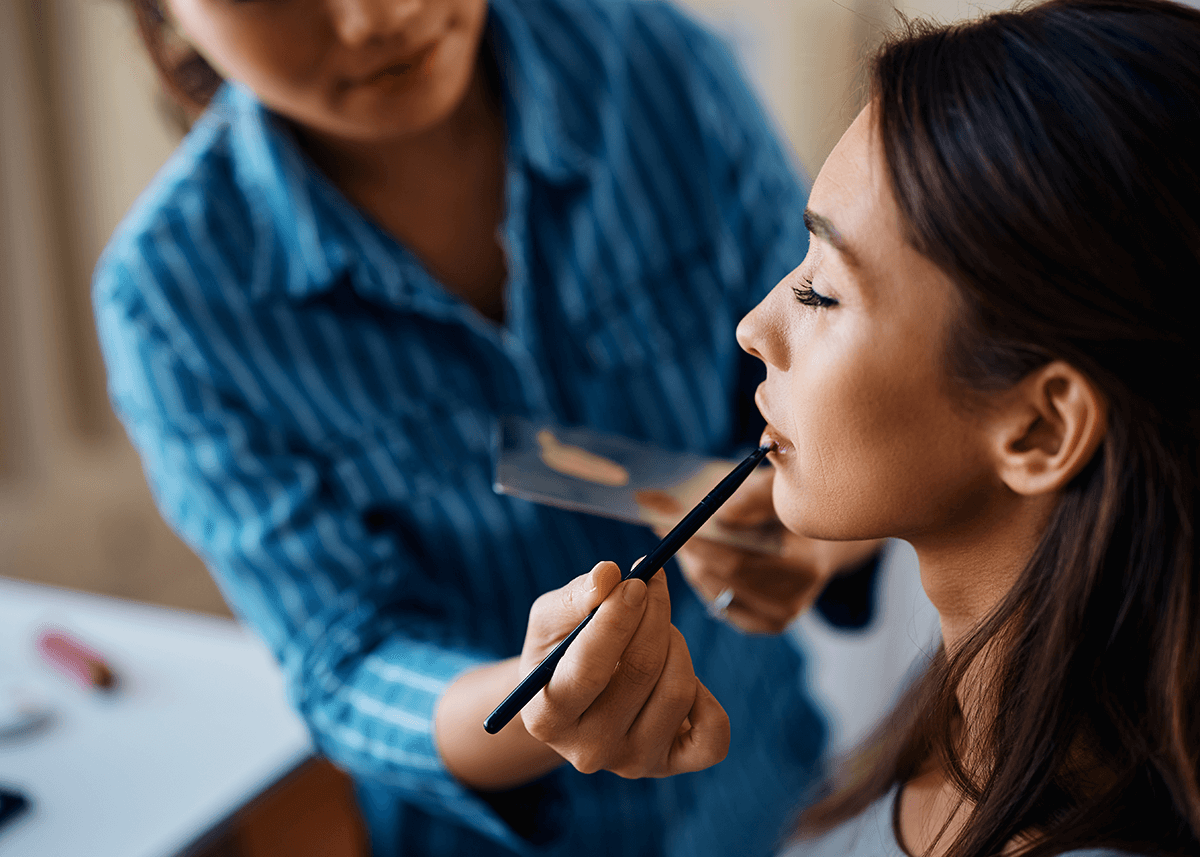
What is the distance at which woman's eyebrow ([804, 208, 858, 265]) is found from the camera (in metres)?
0.42

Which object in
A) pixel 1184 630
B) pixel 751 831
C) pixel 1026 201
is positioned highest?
pixel 1026 201

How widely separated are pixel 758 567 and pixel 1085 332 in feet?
1.02

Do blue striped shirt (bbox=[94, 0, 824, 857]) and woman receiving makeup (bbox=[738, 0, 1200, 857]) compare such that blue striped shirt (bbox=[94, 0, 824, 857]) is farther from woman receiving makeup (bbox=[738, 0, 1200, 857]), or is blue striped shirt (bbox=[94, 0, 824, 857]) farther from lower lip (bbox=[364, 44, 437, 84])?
woman receiving makeup (bbox=[738, 0, 1200, 857])

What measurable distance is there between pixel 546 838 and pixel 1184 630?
450 mm

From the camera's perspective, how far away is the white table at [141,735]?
774 millimetres

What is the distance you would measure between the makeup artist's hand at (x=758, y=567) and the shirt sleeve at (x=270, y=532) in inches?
7.5

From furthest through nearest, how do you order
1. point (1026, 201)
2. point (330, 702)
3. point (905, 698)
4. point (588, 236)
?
1. point (588, 236)
2. point (330, 702)
3. point (905, 698)
4. point (1026, 201)

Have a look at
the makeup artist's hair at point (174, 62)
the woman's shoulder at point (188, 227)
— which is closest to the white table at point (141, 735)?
the woman's shoulder at point (188, 227)

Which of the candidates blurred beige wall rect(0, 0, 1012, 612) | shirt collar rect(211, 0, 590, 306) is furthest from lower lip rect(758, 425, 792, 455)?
blurred beige wall rect(0, 0, 1012, 612)

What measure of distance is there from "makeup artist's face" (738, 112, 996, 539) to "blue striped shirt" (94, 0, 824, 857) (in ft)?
0.87

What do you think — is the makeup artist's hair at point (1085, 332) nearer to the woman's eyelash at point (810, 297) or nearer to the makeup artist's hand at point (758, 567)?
the woman's eyelash at point (810, 297)

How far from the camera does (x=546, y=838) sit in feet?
2.21

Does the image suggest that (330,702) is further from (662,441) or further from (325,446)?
(662,441)

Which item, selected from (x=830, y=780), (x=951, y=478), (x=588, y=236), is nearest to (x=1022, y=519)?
(x=951, y=478)
